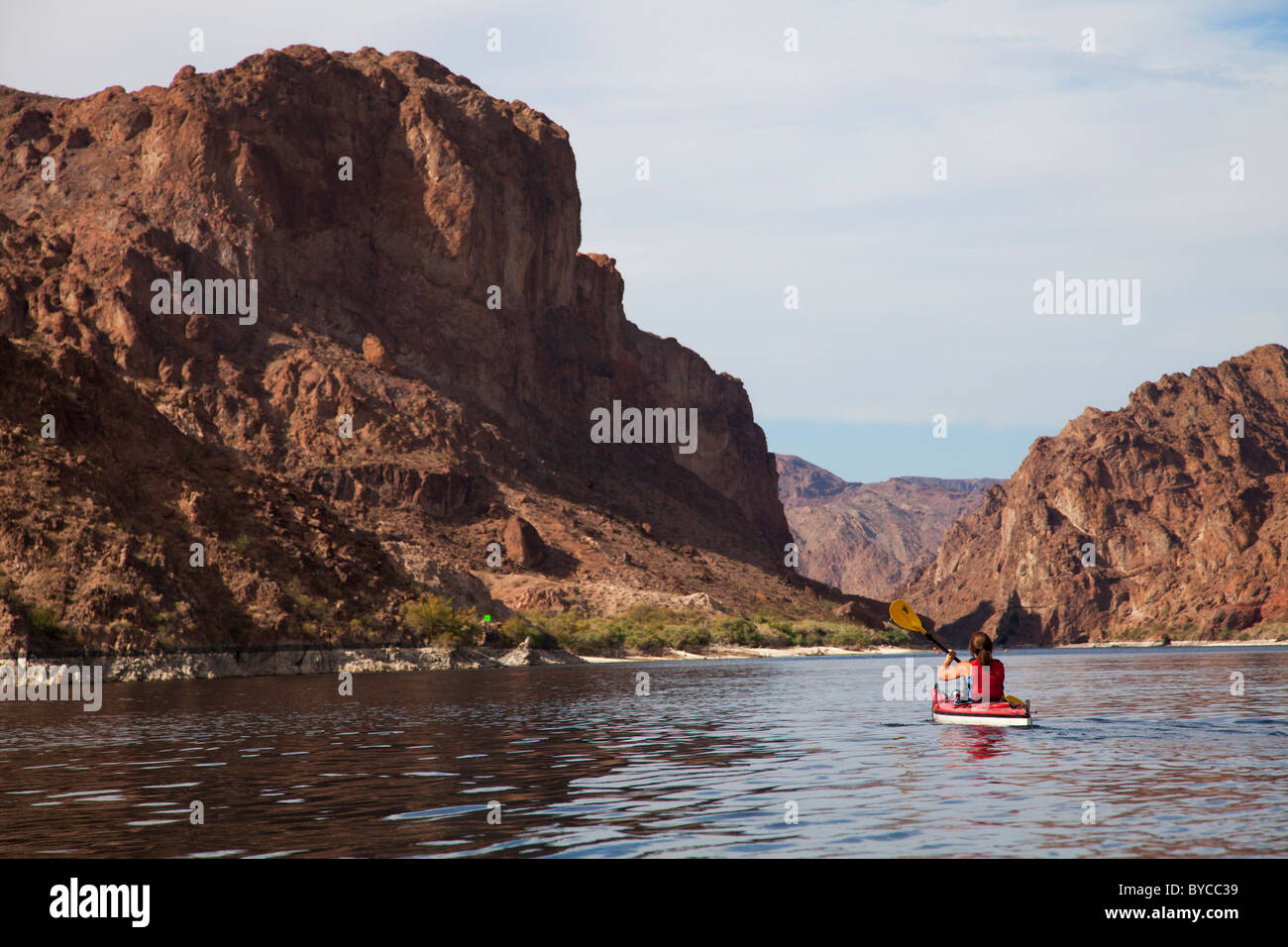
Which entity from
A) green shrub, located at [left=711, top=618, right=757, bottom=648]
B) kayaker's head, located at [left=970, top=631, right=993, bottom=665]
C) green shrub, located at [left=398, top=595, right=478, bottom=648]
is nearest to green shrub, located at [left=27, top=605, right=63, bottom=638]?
green shrub, located at [left=398, top=595, right=478, bottom=648]

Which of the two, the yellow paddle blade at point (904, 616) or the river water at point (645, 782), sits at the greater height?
the yellow paddle blade at point (904, 616)

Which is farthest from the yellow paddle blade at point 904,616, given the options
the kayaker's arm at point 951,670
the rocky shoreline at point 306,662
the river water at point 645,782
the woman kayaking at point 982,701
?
the rocky shoreline at point 306,662

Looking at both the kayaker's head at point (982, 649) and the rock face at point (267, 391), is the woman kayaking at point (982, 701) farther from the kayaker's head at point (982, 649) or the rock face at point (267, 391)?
the rock face at point (267, 391)

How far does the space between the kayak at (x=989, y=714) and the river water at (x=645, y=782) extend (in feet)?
1.58

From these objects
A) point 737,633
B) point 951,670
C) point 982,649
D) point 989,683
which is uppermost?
point 982,649

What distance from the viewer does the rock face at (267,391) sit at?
84.6m

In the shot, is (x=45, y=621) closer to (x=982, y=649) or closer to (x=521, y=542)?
(x=982, y=649)

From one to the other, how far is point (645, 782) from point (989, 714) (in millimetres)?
14096

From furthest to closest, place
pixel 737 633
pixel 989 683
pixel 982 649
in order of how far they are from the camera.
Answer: pixel 737 633
pixel 989 683
pixel 982 649

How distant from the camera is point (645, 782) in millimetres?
24344

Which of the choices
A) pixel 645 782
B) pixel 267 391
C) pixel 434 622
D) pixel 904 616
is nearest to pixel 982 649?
pixel 904 616
